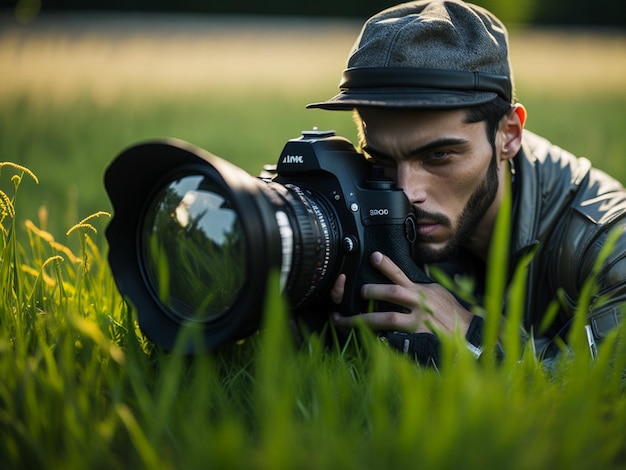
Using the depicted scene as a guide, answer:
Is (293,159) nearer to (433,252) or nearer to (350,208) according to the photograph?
(350,208)

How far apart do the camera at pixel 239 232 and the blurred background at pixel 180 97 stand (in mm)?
636

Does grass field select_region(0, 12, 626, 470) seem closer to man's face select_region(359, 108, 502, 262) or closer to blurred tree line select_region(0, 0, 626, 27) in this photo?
man's face select_region(359, 108, 502, 262)

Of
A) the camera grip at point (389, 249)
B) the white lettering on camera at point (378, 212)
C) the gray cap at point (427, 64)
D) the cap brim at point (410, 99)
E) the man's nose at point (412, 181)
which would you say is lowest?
the camera grip at point (389, 249)

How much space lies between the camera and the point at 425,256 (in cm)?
234

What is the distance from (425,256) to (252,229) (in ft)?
3.15

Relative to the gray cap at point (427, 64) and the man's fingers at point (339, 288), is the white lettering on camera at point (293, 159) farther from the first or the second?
the man's fingers at point (339, 288)

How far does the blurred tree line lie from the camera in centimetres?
2529

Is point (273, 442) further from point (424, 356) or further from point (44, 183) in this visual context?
point (44, 183)

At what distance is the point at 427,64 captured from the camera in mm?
2180

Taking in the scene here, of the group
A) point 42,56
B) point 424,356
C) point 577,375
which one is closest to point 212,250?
point 424,356

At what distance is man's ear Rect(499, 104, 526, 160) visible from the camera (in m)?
2.43

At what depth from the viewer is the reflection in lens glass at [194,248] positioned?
165cm

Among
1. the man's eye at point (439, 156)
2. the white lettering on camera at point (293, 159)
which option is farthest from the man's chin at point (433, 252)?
the white lettering on camera at point (293, 159)

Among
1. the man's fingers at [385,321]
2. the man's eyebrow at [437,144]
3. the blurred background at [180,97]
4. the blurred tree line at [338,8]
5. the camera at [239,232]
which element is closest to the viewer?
the camera at [239,232]
